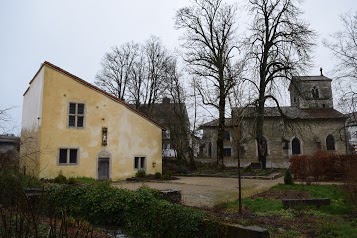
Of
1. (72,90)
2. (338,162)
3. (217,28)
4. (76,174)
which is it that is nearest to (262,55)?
(217,28)

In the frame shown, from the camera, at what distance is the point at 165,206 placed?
8375 mm

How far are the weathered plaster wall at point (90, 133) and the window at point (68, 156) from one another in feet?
1.07

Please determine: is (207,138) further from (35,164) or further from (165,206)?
(165,206)

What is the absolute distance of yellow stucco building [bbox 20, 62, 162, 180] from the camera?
909 inches

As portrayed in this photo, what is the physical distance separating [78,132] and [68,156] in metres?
2.07

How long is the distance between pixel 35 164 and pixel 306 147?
35.6 m

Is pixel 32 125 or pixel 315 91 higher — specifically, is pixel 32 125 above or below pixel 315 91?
below

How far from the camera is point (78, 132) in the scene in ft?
80.2

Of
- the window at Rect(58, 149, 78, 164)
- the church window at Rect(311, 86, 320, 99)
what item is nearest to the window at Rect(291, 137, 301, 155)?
the church window at Rect(311, 86, 320, 99)

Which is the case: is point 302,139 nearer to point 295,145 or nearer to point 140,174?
point 295,145

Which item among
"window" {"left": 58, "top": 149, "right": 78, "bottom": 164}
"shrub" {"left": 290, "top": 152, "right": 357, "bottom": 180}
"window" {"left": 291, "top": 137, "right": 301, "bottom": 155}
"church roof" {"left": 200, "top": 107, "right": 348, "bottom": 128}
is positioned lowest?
"shrub" {"left": 290, "top": 152, "right": 357, "bottom": 180}

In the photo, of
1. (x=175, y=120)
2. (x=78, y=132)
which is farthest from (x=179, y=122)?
(x=78, y=132)

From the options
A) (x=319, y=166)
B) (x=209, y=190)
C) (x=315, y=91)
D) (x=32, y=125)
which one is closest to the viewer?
(x=209, y=190)

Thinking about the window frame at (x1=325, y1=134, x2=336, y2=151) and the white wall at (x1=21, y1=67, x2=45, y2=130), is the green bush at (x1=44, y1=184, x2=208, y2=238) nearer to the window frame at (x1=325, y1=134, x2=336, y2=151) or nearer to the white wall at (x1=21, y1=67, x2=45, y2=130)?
the white wall at (x1=21, y1=67, x2=45, y2=130)
